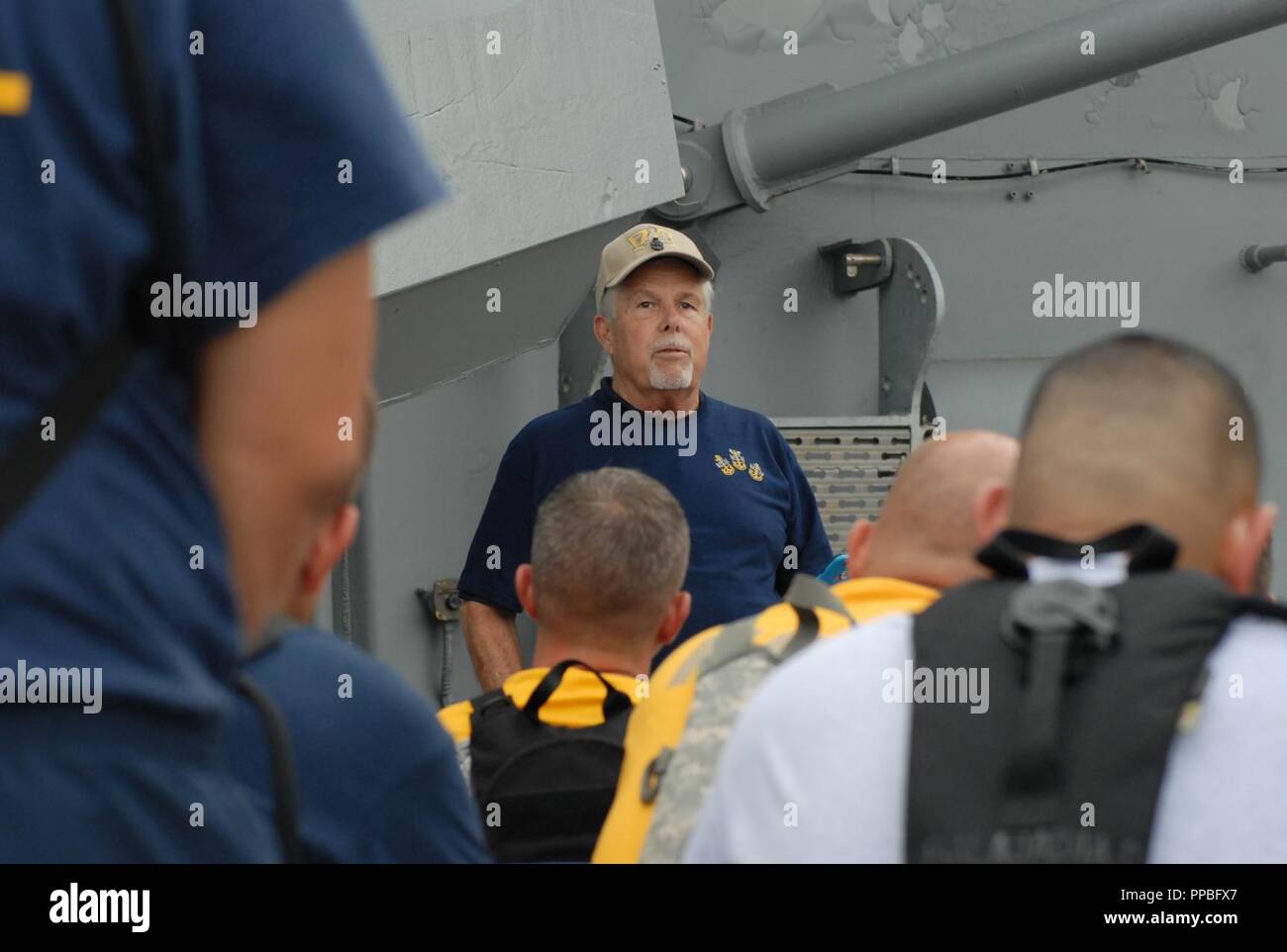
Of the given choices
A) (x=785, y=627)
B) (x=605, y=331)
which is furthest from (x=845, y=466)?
(x=785, y=627)

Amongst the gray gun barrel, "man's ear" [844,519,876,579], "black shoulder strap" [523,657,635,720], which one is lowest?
"black shoulder strap" [523,657,635,720]

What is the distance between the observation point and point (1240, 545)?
1386 mm

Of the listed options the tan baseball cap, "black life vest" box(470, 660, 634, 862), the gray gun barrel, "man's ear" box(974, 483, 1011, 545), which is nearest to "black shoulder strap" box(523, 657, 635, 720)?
"black life vest" box(470, 660, 634, 862)

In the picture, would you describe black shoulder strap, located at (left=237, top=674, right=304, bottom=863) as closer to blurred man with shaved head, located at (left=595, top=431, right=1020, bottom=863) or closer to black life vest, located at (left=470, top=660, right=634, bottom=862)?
blurred man with shaved head, located at (left=595, top=431, right=1020, bottom=863)

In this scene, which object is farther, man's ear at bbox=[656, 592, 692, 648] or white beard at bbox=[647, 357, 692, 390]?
white beard at bbox=[647, 357, 692, 390]

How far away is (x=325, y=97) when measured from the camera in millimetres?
1028

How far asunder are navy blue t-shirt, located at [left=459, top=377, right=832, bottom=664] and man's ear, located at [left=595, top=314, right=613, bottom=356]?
18 centimetres

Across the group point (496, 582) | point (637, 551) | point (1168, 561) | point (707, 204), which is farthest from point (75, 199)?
point (707, 204)

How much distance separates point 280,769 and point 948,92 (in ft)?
13.6

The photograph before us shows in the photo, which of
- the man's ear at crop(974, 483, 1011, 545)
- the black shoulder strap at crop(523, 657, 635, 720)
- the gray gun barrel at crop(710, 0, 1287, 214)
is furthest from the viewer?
the gray gun barrel at crop(710, 0, 1287, 214)

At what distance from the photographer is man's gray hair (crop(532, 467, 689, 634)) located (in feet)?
8.37

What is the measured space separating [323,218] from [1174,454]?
727 mm

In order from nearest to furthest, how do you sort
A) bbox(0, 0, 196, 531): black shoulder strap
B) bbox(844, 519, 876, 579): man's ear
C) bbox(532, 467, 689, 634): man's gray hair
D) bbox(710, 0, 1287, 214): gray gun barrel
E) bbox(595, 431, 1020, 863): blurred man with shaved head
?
1. bbox(0, 0, 196, 531): black shoulder strap
2. bbox(595, 431, 1020, 863): blurred man with shaved head
3. bbox(844, 519, 876, 579): man's ear
4. bbox(532, 467, 689, 634): man's gray hair
5. bbox(710, 0, 1287, 214): gray gun barrel

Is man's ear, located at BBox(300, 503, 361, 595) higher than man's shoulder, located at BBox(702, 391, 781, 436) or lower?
lower
